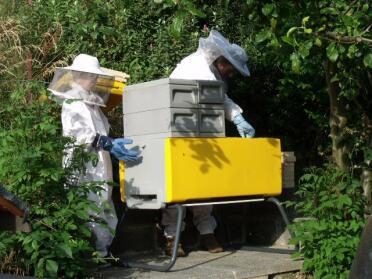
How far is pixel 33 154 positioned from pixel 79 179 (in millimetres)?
679

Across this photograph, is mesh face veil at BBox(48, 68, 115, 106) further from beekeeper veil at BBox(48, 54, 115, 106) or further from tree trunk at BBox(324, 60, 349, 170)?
tree trunk at BBox(324, 60, 349, 170)

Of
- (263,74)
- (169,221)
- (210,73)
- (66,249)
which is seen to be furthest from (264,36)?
(263,74)

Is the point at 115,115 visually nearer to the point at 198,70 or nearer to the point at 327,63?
the point at 198,70

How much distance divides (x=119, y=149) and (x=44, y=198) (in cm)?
115

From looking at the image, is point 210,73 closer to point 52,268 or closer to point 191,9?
point 191,9

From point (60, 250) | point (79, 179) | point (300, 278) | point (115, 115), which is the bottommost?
point (300, 278)

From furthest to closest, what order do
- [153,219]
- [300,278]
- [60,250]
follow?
[153,219] → [300,278] → [60,250]

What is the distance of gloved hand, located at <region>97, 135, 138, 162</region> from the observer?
5.61m

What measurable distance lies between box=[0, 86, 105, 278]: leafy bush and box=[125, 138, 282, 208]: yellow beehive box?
2.82ft

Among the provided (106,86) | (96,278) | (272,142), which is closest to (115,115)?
(106,86)

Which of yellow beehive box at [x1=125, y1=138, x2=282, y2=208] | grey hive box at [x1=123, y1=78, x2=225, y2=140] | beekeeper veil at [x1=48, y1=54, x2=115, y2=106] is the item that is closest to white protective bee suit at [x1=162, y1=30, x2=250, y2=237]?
grey hive box at [x1=123, y1=78, x2=225, y2=140]

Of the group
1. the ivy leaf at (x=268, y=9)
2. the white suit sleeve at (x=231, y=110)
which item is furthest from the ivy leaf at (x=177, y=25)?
the white suit sleeve at (x=231, y=110)

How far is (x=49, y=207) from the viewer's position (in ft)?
14.9

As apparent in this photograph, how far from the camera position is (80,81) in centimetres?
570
